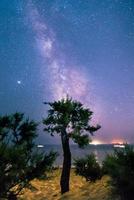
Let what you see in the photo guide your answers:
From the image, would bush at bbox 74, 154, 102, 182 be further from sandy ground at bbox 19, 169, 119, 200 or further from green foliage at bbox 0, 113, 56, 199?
green foliage at bbox 0, 113, 56, 199

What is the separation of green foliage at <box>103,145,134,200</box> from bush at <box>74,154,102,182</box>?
5802 millimetres

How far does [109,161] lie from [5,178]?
257 inches

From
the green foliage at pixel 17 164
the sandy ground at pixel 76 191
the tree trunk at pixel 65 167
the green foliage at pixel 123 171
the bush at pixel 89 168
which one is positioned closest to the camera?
the green foliage at pixel 17 164

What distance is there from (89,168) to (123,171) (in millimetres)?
8415

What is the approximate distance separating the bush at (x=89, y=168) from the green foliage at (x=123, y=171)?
5.80m

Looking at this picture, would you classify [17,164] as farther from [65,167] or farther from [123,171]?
[65,167]

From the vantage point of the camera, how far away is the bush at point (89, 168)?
73.6ft

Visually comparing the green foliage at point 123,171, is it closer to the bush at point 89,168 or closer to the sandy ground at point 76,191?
the sandy ground at point 76,191

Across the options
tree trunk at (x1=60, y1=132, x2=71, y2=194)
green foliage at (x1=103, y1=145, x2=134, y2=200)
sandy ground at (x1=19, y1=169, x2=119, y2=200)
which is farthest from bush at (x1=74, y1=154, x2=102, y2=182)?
green foliage at (x1=103, y1=145, x2=134, y2=200)

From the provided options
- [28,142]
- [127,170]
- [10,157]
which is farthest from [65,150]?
[10,157]

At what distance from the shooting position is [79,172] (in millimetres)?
23625

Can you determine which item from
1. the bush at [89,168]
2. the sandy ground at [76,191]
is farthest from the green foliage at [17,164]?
the bush at [89,168]

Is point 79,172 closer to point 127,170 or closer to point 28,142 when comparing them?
point 28,142

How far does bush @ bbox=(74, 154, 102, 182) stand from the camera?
73.6 feet
